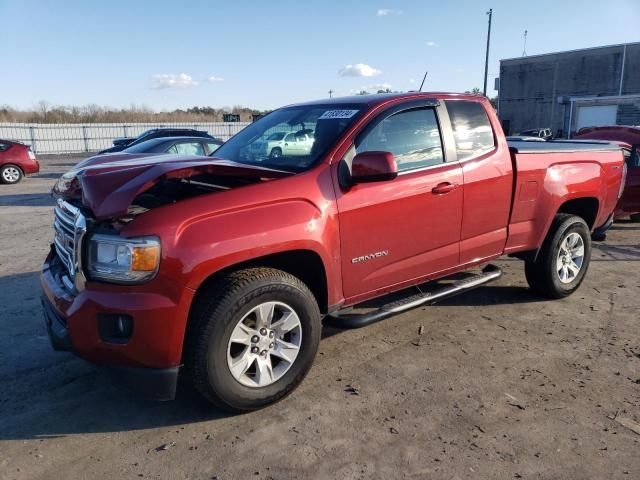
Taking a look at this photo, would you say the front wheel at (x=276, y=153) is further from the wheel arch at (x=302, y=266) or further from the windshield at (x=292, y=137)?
the wheel arch at (x=302, y=266)

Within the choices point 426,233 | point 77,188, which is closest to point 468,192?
point 426,233

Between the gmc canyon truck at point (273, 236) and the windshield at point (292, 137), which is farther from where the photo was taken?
the windshield at point (292, 137)

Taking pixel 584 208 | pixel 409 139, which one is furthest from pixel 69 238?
pixel 584 208

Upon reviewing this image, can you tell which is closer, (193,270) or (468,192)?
(193,270)

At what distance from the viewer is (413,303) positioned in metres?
4.01

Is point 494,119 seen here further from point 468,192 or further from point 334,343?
point 334,343

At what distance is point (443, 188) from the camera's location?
4.07 metres

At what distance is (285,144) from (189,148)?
774 centimetres

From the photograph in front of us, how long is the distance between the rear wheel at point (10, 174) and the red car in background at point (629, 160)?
16214mm

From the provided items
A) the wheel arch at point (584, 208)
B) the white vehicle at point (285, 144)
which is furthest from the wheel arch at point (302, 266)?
the wheel arch at point (584, 208)

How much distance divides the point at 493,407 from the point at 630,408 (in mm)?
864

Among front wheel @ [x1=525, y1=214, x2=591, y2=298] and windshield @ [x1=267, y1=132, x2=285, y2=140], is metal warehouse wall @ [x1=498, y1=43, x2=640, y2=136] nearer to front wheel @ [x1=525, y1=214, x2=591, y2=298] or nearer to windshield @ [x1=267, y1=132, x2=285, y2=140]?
front wheel @ [x1=525, y1=214, x2=591, y2=298]

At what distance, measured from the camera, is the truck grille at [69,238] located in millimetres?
2988

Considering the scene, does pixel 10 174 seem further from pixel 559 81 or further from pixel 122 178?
pixel 559 81
